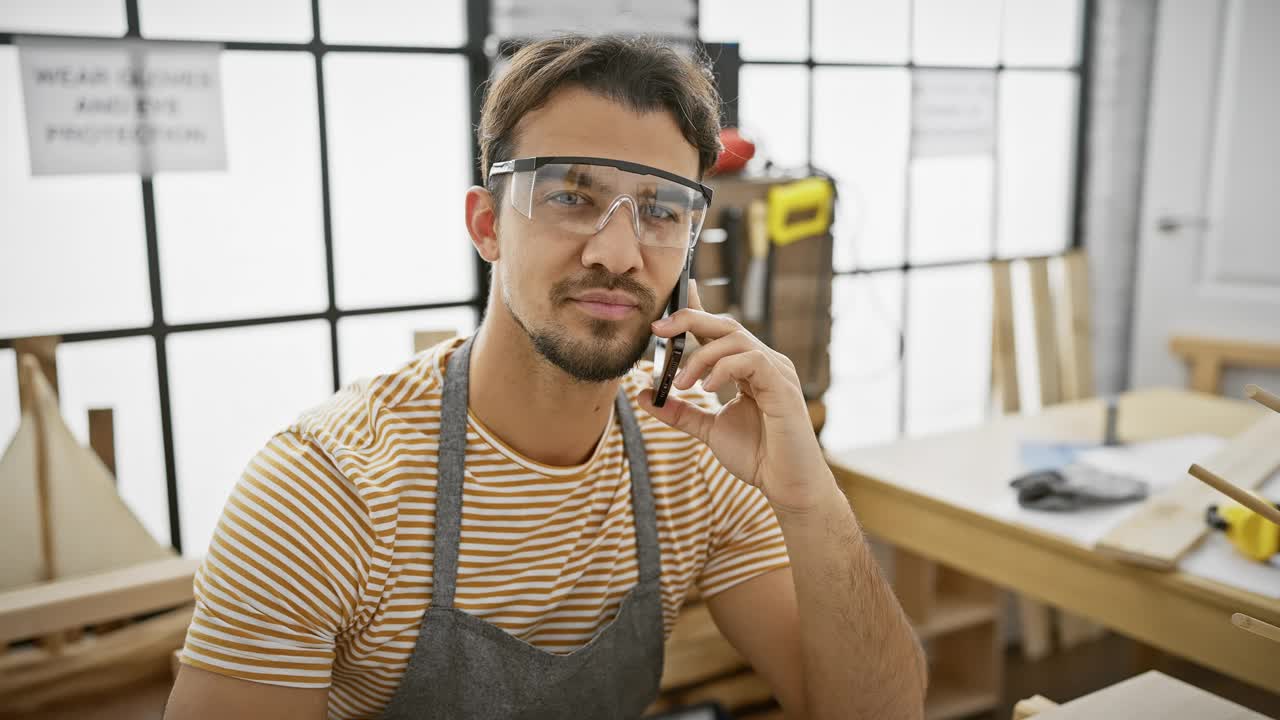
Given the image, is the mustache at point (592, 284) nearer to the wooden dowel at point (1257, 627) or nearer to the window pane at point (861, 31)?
the wooden dowel at point (1257, 627)

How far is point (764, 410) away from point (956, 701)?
1.73 m

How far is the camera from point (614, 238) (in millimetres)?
1188

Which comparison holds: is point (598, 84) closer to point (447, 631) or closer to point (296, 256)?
point (447, 631)

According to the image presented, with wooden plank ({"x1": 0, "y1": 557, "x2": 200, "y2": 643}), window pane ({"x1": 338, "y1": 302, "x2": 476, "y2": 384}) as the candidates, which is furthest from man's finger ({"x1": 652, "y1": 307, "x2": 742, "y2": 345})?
window pane ({"x1": 338, "y1": 302, "x2": 476, "y2": 384})

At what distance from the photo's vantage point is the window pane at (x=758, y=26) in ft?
Answer: 8.24

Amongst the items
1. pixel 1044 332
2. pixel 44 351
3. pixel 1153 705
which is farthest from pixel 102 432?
pixel 1044 332

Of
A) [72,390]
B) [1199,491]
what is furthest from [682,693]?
[72,390]

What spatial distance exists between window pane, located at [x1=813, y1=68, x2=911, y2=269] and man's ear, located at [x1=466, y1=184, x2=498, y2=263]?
5.15 ft

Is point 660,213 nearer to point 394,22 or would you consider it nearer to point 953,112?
point 394,22

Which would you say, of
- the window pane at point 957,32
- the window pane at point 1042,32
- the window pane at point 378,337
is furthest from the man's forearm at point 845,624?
the window pane at point 1042,32

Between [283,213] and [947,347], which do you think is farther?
[947,347]

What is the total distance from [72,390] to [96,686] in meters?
0.62

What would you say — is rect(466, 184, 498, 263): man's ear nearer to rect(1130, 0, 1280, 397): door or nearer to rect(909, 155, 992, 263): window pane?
rect(909, 155, 992, 263): window pane

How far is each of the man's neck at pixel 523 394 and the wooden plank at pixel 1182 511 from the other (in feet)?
3.06
